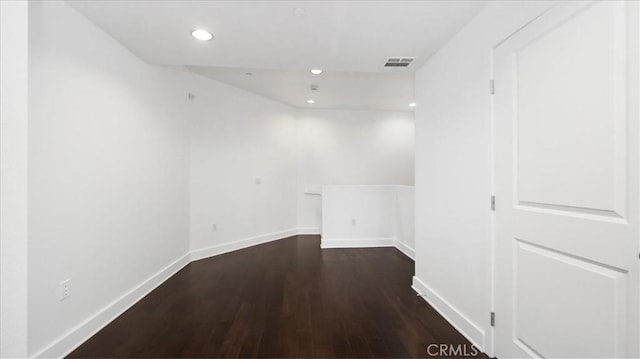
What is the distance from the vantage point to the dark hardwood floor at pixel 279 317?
5.98ft

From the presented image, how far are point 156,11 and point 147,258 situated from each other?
2282 millimetres

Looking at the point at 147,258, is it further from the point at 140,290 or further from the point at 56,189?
the point at 56,189

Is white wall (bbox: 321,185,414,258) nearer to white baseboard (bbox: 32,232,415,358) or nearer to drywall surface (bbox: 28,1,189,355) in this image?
white baseboard (bbox: 32,232,415,358)

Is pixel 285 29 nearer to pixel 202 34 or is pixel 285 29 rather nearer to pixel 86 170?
pixel 202 34

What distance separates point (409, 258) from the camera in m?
3.90

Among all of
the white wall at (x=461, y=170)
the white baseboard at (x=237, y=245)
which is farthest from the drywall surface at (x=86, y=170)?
the white wall at (x=461, y=170)

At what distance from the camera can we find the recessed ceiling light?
6.67 feet

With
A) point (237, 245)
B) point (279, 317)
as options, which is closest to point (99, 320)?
point (279, 317)

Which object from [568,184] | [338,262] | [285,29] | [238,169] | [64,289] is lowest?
[338,262]

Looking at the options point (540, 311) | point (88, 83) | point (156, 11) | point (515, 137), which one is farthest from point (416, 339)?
point (88, 83)

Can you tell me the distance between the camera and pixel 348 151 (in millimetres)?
5715

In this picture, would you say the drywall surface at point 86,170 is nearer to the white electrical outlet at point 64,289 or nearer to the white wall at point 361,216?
the white electrical outlet at point 64,289

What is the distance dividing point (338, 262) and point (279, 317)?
5.23 feet

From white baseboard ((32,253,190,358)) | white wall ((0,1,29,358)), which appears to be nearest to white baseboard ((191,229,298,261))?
white baseboard ((32,253,190,358))
